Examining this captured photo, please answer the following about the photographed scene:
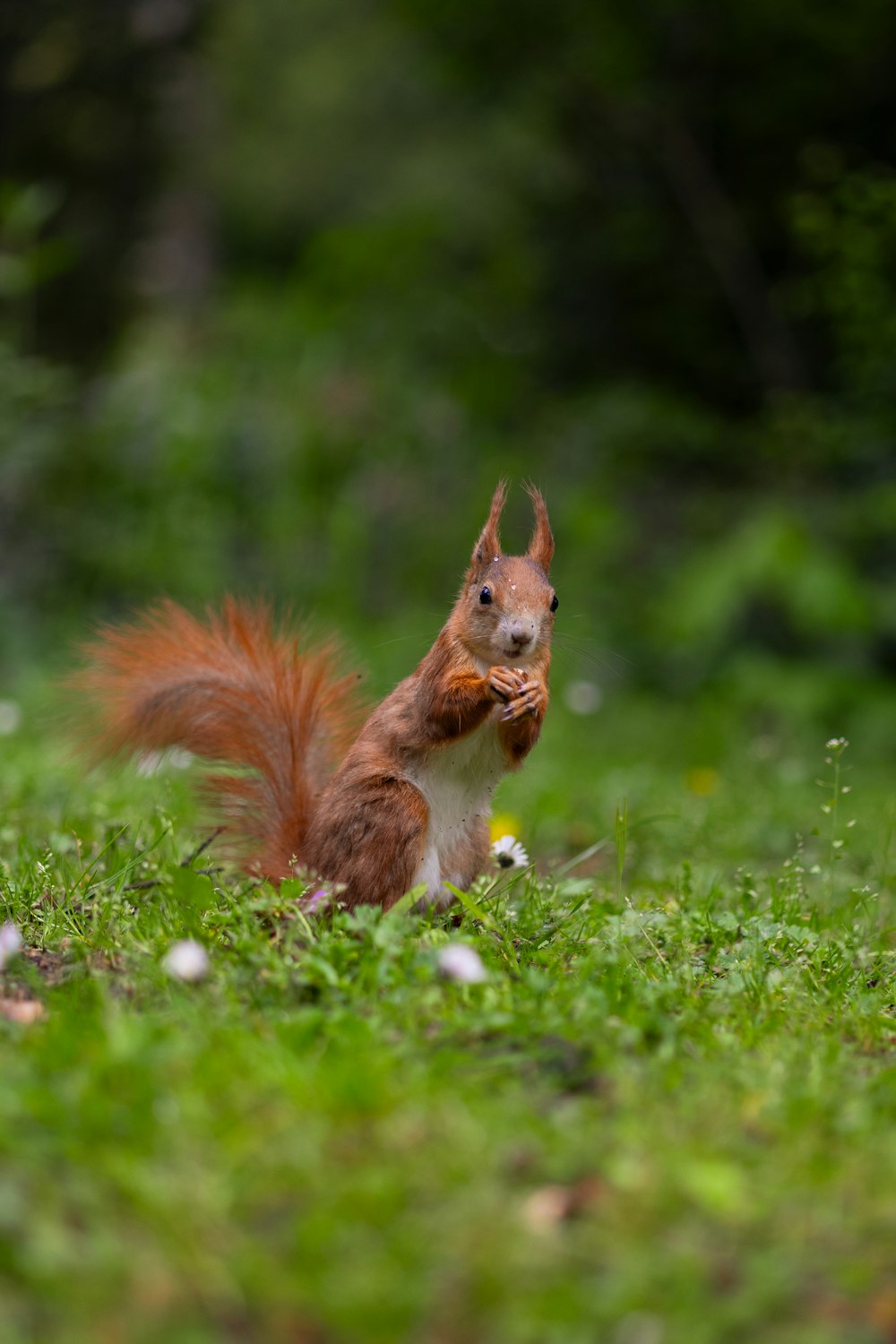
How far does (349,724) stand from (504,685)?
2.05ft

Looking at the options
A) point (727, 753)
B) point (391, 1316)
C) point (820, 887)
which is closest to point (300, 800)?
point (820, 887)

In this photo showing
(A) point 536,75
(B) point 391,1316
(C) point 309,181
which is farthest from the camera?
(C) point 309,181

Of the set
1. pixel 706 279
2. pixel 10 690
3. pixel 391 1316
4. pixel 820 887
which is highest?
pixel 706 279

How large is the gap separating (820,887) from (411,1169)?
2.19 m

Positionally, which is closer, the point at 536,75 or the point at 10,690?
the point at 10,690

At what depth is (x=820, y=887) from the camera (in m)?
3.52

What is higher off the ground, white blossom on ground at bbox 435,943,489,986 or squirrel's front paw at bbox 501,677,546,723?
squirrel's front paw at bbox 501,677,546,723

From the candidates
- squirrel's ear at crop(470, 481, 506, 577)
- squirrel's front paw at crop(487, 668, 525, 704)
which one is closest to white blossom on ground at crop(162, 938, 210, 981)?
squirrel's front paw at crop(487, 668, 525, 704)

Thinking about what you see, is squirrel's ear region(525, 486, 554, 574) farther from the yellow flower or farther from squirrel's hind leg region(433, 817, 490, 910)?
the yellow flower

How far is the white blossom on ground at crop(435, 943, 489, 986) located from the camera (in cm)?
204

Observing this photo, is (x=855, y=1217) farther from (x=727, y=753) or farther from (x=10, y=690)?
(x=10, y=690)

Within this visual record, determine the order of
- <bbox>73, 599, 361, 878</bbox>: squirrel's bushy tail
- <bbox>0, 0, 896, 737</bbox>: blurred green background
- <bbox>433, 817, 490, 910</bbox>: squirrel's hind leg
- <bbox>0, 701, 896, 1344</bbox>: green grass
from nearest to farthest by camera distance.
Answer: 1. <bbox>0, 701, 896, 1344</bbox>: green grass
2. <bbox>433, 817, 490, 910</bbox>: squirrel's hind leg
3. <bbox>73, 599, 361, 878</bbox>: squirrel's bushy tail
4. <bbox>0, 0, 896, 737</bbox>: blurred green background

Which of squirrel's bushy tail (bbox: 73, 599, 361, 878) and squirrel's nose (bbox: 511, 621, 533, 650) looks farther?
squirrel's bushy tail (bbox: 73, 599, 361, 878)

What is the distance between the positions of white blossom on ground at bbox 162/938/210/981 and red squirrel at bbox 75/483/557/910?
1.30ft
